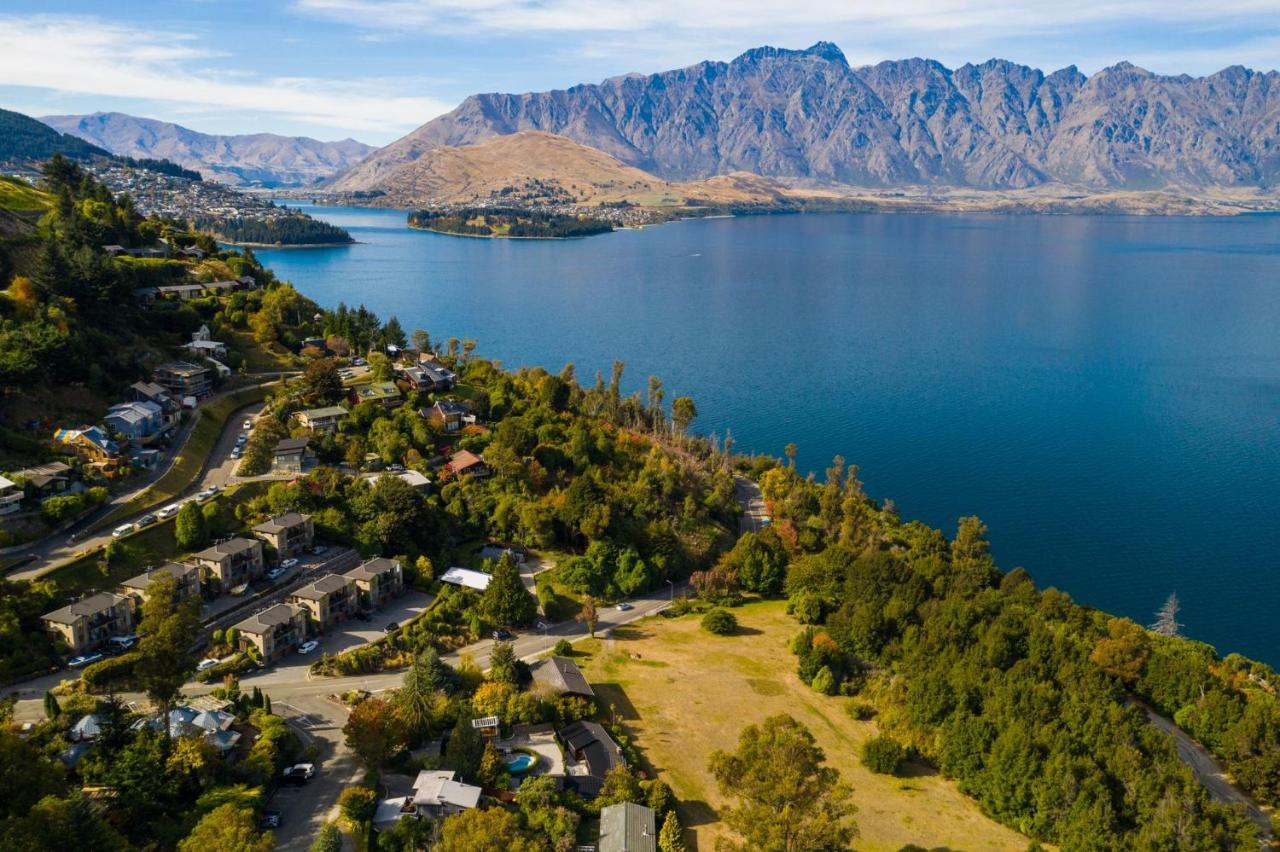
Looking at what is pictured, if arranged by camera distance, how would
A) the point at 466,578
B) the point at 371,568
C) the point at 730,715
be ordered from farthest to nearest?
1. the point at 466,578
2. the point at 371,568
3. the point at 730,715

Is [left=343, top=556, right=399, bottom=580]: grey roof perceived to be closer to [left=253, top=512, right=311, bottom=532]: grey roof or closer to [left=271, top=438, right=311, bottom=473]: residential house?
[left=253, top=512, right=311, bottom=532]: grey roof

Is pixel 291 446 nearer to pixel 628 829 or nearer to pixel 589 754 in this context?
pixel 589 754

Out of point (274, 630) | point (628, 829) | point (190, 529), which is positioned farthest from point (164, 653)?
point (628, 829)

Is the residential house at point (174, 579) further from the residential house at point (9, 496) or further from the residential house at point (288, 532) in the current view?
the residential house at point (9, 496)

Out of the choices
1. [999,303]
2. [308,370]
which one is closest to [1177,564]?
[308,370]

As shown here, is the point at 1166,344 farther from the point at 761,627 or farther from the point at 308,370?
the point at 308,370

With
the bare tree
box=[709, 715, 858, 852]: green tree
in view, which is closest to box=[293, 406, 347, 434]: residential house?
box=[709, 715, 858, 852]: green tree
